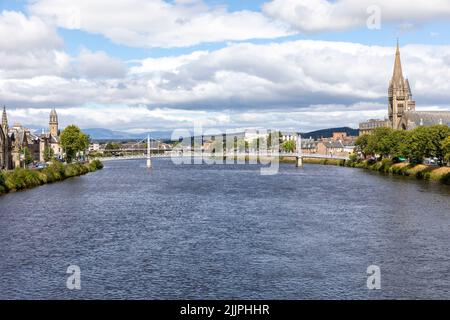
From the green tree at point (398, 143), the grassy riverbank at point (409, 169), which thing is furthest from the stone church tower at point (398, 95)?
the green tree at point (398, 143)

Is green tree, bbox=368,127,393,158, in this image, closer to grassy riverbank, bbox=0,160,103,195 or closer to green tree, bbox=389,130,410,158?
green tree, bbox=389,130,410,158

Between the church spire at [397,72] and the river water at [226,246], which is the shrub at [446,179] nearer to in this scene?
the river water at [226,246]

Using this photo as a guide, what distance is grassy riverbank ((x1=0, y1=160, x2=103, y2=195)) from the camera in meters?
82.8

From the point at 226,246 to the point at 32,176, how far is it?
5824cm

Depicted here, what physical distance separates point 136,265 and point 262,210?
28201 mm

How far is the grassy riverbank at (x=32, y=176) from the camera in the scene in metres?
82.8

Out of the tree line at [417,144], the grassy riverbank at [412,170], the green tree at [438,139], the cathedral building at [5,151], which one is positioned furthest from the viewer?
the cathedral building at [5,151]

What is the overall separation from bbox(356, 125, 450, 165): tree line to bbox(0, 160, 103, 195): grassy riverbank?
64063mm

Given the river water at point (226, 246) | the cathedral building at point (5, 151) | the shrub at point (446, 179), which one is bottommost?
the river water at point (226, 246)

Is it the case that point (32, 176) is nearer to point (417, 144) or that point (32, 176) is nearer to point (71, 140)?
point (71, 140)

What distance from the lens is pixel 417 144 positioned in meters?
108

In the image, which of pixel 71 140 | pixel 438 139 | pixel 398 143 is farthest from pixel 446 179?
pixel 71 140

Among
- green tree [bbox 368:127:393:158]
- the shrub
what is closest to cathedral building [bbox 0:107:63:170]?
the shrub

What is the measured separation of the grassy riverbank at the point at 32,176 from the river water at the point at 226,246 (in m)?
5.96
